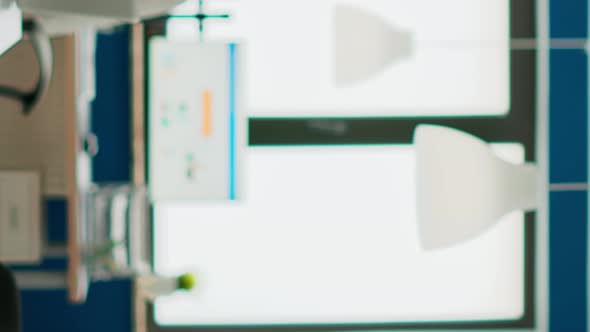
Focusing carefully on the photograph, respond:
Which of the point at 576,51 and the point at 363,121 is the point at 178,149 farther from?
the point at 576,51

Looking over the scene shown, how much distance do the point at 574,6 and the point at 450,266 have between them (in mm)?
1221

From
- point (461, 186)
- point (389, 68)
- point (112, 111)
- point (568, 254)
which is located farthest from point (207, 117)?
point (568, 254)

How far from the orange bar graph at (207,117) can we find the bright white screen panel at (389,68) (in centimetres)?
26

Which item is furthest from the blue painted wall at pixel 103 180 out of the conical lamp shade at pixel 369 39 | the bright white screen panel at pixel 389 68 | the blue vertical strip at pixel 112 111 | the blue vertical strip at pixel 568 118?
the blue vertical strip at pixel 568 118

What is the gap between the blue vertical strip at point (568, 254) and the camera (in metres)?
3.54

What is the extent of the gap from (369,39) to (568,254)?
4.91 ft

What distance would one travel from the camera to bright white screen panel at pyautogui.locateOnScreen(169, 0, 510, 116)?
347 centimetres

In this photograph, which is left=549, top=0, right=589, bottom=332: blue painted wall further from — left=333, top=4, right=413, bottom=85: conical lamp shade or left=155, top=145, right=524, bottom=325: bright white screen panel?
left=333, top=4, right=413, bottom=85: conical lamp shade

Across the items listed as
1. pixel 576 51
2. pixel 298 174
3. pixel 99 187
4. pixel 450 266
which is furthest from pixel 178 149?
pixel 576 51

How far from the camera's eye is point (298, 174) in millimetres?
3598

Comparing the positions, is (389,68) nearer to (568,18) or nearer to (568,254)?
(568,18)

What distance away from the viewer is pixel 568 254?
3.55m

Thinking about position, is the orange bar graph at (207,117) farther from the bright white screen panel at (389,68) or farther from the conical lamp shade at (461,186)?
the conical lamp shade at (461,186)

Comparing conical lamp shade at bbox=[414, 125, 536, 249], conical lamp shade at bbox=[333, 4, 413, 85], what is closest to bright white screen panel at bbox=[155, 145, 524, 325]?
conical lamp shade at bbox=[333, 4, 413, 85]
